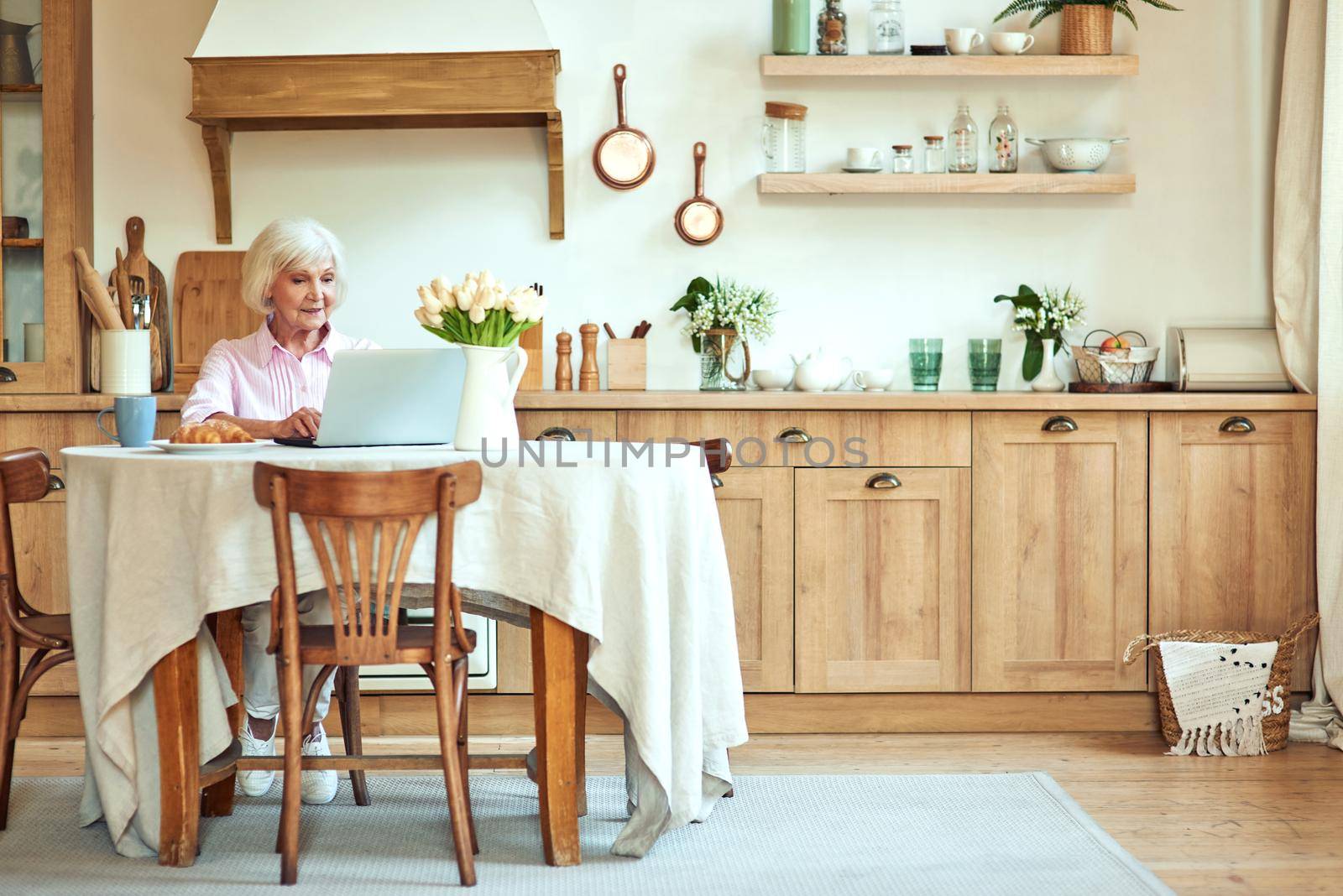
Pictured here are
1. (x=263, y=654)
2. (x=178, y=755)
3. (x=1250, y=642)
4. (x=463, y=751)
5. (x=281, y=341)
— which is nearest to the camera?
(x=178, y=755)

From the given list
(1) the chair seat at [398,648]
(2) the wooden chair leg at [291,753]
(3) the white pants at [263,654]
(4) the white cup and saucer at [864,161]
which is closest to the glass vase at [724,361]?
(4) the white cup and saucer at [864,161]

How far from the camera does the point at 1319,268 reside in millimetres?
3359

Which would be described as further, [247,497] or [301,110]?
[301,110]

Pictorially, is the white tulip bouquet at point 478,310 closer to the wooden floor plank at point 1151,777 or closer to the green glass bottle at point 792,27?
the wooden floor plank at point 1151,777

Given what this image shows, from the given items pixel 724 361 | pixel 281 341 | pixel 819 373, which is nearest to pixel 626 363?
pixel 724 361

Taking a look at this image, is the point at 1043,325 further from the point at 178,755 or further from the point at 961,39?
the point at 178,755

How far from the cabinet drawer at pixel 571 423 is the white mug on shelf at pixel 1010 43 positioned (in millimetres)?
1548

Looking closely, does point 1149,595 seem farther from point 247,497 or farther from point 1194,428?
point 247,497

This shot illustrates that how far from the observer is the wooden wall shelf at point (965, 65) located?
349cm

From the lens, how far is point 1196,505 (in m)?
3.26

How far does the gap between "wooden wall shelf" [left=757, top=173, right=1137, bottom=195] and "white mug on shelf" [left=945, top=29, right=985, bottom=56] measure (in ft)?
1.20

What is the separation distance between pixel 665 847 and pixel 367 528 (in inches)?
33.9

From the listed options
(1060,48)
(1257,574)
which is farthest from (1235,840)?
(1060,48)

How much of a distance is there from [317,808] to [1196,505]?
231cm
